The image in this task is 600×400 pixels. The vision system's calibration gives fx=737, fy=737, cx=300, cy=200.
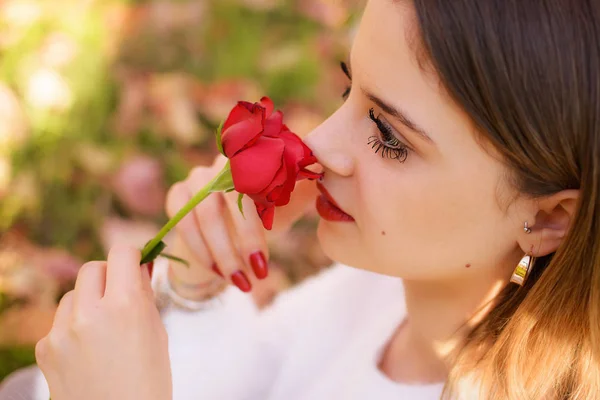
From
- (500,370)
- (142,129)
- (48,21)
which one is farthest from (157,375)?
(48,21)

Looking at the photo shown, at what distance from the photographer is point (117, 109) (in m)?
2.50

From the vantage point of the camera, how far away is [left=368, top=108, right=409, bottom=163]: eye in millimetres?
1115

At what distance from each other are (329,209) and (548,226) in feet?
1.15

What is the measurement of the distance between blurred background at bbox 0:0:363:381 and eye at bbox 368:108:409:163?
3.43 ft

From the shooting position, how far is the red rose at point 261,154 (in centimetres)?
97

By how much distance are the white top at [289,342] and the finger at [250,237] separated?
34 centimetres

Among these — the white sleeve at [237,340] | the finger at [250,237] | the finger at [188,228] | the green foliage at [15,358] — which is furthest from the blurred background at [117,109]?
the finger at [250,237]

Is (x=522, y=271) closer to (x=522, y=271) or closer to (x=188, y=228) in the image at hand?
(x=522, y=271)

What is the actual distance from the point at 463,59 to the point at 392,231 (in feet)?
0.95

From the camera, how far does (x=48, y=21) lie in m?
2.44

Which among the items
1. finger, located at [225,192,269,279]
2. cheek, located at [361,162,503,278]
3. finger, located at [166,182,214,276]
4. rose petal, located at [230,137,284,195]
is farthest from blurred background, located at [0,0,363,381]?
rose petal, located at [230,137,284,195]

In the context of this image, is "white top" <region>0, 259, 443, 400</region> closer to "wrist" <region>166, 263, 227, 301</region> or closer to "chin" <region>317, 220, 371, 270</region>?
"wrist" <region>166, 263, 227, 301</region>

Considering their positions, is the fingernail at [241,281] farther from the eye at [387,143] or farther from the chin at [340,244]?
the eye at [387,143]

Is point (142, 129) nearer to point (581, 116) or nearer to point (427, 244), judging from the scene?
point (427, 244)
